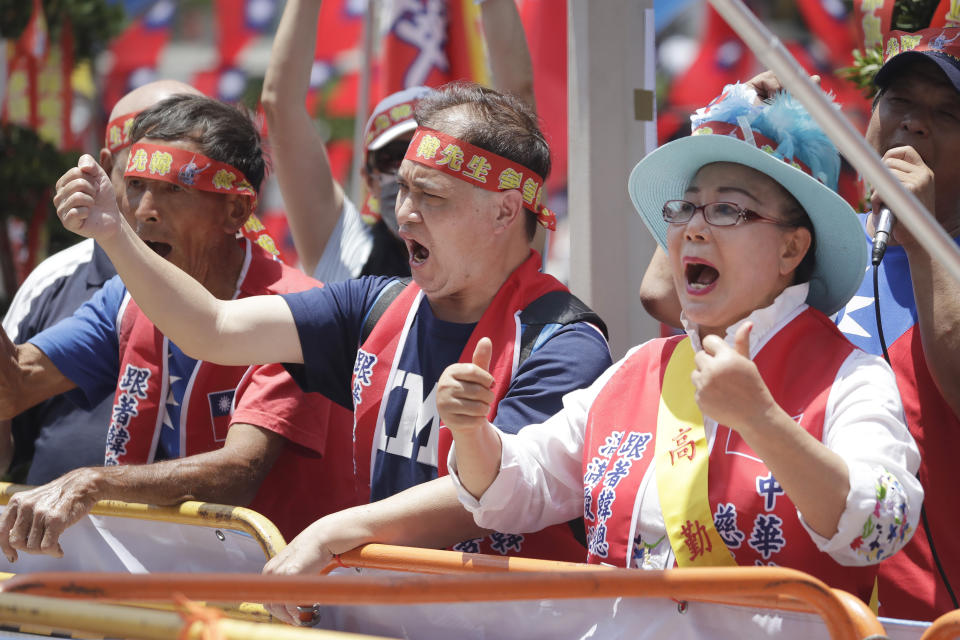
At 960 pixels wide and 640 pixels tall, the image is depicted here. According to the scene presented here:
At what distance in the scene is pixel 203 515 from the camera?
8.96 ft

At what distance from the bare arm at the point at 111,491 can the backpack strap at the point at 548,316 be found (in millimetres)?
842

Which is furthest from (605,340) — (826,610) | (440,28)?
(440,28)

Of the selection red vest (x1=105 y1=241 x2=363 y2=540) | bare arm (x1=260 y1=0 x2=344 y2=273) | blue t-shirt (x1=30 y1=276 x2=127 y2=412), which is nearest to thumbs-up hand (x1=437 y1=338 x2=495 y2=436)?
red vest (x1=105 y1=241 x2=363 y2=540)

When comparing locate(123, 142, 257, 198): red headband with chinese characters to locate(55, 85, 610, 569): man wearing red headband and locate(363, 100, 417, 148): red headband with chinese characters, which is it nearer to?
locate(55, 85, 610, 569): man wearing red headband

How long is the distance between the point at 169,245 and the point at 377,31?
458cm

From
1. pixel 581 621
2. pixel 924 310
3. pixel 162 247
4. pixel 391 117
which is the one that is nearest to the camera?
pixel 581 621

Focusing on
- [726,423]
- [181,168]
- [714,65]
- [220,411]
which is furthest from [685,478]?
[714,65]

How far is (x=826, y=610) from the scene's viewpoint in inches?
71.1

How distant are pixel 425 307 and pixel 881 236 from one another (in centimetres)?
113

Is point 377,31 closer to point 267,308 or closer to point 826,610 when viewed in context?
point 267,308

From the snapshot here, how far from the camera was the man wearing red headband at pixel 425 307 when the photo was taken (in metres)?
2.79

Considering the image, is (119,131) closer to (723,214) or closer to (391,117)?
(391,117)

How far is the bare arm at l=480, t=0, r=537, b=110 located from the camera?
408 cm

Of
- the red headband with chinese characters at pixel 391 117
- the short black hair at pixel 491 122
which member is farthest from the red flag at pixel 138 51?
the short black hair at pixel 491 122
